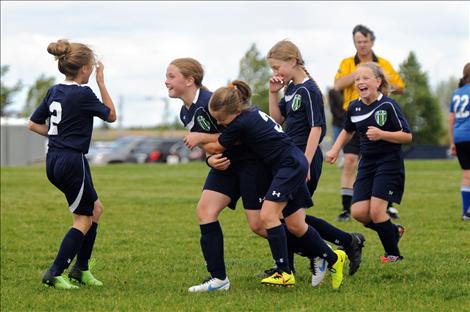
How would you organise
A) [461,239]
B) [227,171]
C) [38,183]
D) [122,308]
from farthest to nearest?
1. [38,183]
2. [461,239]
3. [227,171]
4. [122,308]

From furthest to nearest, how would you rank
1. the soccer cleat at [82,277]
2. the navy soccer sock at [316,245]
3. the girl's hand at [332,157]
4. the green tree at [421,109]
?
the green tree at [421,109]
the girl's hand at [332,157]
the soccer cleat at [82,277]
the navy soccer sock at [316,245]

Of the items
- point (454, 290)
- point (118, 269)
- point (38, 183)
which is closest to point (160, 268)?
point (118, 269)

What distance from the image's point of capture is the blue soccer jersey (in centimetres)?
1172

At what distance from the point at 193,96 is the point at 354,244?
185cm

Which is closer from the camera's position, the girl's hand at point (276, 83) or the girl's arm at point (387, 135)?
the girl's hand at point (276, 83)

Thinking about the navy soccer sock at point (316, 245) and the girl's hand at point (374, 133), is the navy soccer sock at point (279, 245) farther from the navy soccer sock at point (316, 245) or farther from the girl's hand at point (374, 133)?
the girl's hand at point (374, 133)

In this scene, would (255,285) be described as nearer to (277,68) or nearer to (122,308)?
(122,308)

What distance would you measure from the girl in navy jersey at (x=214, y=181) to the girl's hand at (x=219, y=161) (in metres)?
0.05

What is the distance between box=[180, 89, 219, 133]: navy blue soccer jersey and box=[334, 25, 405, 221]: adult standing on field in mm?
4150

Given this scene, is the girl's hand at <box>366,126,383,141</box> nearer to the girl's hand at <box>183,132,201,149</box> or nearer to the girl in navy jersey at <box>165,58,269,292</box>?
the girl in navy jersey at <box>165,58,269,292</box>

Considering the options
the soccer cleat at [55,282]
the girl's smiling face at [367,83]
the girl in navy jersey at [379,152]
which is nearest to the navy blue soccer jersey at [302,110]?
the girl in navy jersey at [379,152]

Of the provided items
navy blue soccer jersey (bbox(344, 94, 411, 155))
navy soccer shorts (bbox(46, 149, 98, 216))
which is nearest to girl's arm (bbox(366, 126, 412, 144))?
navy blue soccer jersey (bbox(344, 94, 411, 155))

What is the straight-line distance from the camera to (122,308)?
20.6 feet

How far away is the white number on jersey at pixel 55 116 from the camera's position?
23.4 ft
